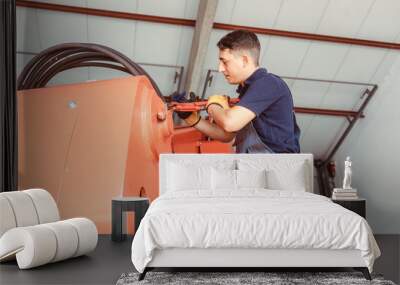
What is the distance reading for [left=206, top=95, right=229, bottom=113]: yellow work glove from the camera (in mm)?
4680

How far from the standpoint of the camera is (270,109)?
181 inches

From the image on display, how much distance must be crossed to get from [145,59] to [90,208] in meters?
1.54

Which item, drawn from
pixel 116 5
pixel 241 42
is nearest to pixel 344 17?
pixel 241 42

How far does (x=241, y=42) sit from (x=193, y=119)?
2.90 ft

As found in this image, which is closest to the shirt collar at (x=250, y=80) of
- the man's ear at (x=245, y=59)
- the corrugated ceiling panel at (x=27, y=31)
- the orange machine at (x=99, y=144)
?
the man's ear at (x=245, y=59)

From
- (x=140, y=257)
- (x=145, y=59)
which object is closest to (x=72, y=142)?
(x=145, y=59)

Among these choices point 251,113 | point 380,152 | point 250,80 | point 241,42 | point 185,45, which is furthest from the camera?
point 380,152

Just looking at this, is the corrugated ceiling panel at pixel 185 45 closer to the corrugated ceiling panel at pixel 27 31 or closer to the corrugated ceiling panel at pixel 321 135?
the corrugated ceiling panel at pixel 27 31

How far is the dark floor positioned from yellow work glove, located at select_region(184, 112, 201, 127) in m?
1.24

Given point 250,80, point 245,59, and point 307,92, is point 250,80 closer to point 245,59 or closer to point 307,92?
point 245,59

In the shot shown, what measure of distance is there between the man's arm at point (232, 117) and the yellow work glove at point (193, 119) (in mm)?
115

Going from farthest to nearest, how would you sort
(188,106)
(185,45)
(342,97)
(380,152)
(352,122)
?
(380,152) < (352,122) < (342,97) < (185,45) < (188,106)

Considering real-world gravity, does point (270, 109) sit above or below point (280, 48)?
below

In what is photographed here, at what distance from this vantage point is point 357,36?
17.6ft
